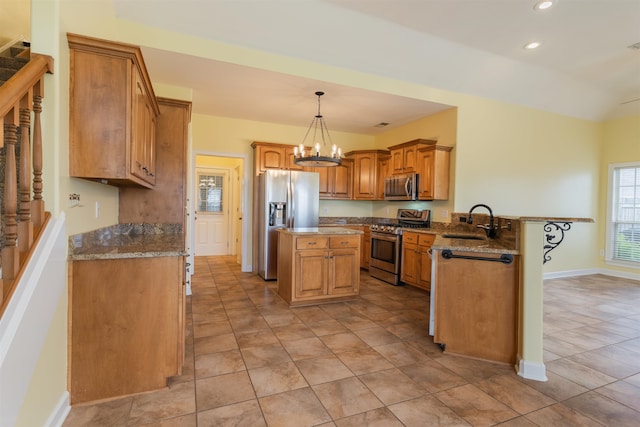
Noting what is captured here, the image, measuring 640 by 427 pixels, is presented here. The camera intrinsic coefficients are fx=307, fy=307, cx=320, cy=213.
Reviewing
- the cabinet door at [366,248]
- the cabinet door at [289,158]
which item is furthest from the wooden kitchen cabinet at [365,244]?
the cabinet door at [289,158]

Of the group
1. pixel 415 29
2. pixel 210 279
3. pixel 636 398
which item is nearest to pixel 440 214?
pixel 415 29

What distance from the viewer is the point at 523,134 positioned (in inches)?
206

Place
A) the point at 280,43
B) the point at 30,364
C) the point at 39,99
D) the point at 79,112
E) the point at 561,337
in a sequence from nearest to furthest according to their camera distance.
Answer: the point at 30,364 → the point at 39,99 → the point at 79,112 → the point at 561,337 → the point at 280,43

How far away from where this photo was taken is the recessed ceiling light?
2.97 metres

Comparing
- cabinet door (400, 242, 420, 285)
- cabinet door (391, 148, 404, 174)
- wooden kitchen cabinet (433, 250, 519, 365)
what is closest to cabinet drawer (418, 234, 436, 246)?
cabinet door (400, 242, 420, 285)

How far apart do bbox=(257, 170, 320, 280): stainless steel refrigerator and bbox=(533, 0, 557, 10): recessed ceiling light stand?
3.45m

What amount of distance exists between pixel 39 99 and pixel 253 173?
13.3ft

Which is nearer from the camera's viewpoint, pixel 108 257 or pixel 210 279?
pixel 108 257

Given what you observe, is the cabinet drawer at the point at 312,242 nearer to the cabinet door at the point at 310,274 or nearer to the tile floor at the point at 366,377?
the cabinet door at the point at 310,274

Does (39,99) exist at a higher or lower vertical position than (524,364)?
higher

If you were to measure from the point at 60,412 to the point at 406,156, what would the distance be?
4995mm

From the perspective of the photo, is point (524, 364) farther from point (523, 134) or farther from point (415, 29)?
point (523, 134)

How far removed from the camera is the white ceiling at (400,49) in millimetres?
3088

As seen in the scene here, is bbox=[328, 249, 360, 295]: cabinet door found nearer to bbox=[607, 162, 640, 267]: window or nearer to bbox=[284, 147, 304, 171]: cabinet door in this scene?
bbox=[284, 147, 304, 171]: cabinet door
